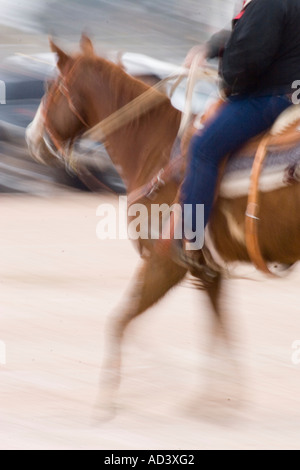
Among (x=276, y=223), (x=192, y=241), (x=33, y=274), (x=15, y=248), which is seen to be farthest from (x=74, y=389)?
(x=15, y=248)

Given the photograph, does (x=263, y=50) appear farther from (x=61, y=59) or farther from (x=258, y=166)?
(x=61, y=59)

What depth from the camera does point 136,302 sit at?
527 centimetres

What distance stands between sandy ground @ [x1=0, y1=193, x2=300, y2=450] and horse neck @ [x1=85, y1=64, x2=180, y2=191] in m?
0.85

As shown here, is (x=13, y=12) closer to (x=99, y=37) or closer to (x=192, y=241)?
(x=99, y=37)

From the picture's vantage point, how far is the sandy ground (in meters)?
5.12

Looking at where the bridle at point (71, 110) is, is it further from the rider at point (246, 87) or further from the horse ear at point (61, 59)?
the rider at point (246, 87)

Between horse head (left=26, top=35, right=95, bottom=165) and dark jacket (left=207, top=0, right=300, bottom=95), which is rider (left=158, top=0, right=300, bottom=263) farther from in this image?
horse head (left=26, top=35, right=95, bottom=165)

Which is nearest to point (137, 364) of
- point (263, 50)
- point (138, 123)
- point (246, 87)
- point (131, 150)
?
point (131, 150)

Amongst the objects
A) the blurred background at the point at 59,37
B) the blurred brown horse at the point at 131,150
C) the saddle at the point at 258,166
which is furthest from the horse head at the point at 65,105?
the blurred background at the point at 59,37

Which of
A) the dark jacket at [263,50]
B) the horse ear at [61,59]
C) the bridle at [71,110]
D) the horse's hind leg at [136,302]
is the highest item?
the dark jacket at [263,50]

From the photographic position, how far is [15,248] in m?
9.83

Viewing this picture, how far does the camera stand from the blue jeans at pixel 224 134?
5016 mm

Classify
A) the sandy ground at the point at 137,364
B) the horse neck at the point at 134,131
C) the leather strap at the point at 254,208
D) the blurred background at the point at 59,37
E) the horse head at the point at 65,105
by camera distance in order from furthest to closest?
the blurred background at the point at 59,37 < the horse head at the point at 65,105 < the horse neck at the point at 134,131 < the sandy ground at the point at 137,364 < the leather strap at the point at 254,208
